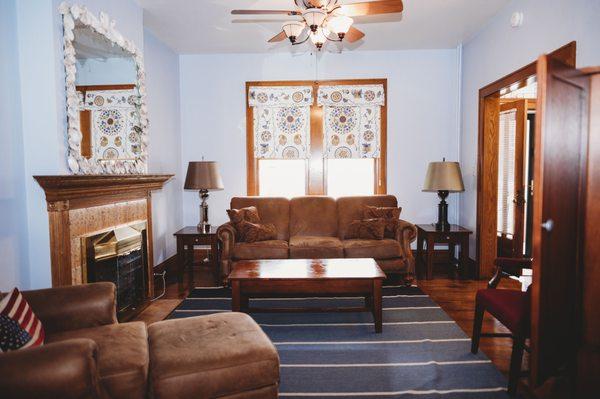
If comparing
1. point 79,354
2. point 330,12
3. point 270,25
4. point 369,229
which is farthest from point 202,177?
point 79,354

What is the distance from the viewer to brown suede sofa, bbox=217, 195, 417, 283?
13.9 feet

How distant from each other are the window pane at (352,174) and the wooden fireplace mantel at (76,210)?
9.17 feet

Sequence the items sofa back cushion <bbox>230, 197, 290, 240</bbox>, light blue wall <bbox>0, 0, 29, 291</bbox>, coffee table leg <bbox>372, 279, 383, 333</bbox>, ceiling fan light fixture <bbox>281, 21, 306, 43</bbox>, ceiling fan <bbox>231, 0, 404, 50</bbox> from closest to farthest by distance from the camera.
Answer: light blue wall <bbox>0, 0, 29, 291</bbox>, ceiling fan <bbox>231, 0, 404, 50</bbox>, ceiling fan light fixture <bbox>281, 21, 306, 43</bbox>, coffee table leg <bbox>372, 279, 383, 333</bbox>, sofa back cushion <bbox>230, 197, 290, 240</bbox>

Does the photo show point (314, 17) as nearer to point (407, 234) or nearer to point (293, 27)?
point (293, 27)

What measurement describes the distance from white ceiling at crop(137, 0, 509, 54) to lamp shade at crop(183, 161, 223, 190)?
1.53 metres

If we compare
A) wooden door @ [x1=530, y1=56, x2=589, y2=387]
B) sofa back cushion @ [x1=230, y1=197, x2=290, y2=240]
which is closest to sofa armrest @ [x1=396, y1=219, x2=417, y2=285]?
sofa back cushion @ [x1=230, y1=197, x2=290, y2=240]

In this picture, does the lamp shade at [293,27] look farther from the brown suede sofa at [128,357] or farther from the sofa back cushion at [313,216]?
the sofa back cushion at [313,216]

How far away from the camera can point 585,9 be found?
2.76 m

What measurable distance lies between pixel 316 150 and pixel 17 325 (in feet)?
13.7

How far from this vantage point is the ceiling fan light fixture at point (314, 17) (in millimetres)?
2639

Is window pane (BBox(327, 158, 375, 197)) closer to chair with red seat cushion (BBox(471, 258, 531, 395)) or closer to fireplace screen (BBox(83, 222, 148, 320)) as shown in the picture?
fireplace screen (BBox(83, 222, 148, 320))

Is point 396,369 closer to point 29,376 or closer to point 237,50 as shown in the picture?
point 29,376

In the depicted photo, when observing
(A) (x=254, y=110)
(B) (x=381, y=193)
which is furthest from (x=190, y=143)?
(B) (x=381, y=193)

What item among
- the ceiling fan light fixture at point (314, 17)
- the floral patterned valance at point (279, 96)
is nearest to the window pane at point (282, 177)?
the floral patterned valance at point (279, 96)
